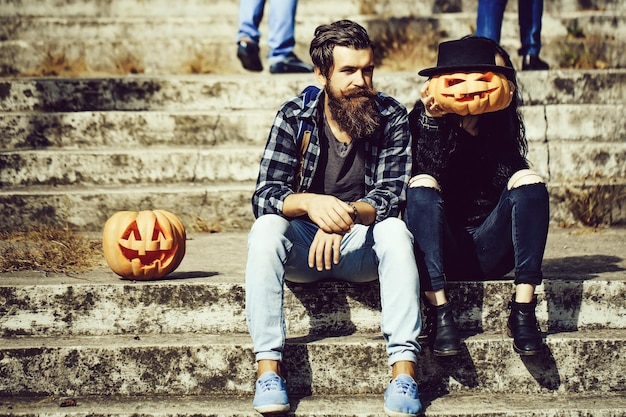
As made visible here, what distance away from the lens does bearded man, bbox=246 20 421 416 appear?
3.22 meters

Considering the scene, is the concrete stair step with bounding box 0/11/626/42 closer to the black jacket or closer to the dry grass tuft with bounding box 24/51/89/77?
the dry grass tuft with bounding box 24/51/89/77

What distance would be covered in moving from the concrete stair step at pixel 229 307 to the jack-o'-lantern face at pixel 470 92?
800 millimetres

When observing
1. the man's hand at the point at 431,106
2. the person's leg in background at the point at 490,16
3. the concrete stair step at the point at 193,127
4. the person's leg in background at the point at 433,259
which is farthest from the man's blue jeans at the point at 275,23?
the person's leg in background at the point at 433,259

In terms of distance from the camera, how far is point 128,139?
5.56 metres

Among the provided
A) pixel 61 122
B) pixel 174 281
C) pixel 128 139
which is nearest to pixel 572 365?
pixel 174 281

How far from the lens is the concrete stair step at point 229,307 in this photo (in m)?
3.67

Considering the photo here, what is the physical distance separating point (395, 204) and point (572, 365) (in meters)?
1.04

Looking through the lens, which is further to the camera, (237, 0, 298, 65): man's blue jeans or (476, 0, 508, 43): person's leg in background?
(237, 0, 298, 65): man's blue jeans

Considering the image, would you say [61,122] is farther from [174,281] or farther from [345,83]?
[345,83]

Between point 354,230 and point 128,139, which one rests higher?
point 128,139

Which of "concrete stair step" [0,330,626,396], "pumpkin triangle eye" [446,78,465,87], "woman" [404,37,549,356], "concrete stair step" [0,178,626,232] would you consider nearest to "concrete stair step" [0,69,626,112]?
"concrete stair step" [0,178,626,232]

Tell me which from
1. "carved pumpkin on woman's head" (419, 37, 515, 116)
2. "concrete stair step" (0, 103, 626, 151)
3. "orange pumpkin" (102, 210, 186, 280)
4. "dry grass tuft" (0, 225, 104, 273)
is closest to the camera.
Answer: "carved pumpkin on woman's head" (419, 37, 515, 116)

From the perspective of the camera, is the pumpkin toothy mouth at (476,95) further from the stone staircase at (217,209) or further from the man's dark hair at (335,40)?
the stone staircase at (217,209)

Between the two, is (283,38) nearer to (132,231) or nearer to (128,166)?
(128,166)
